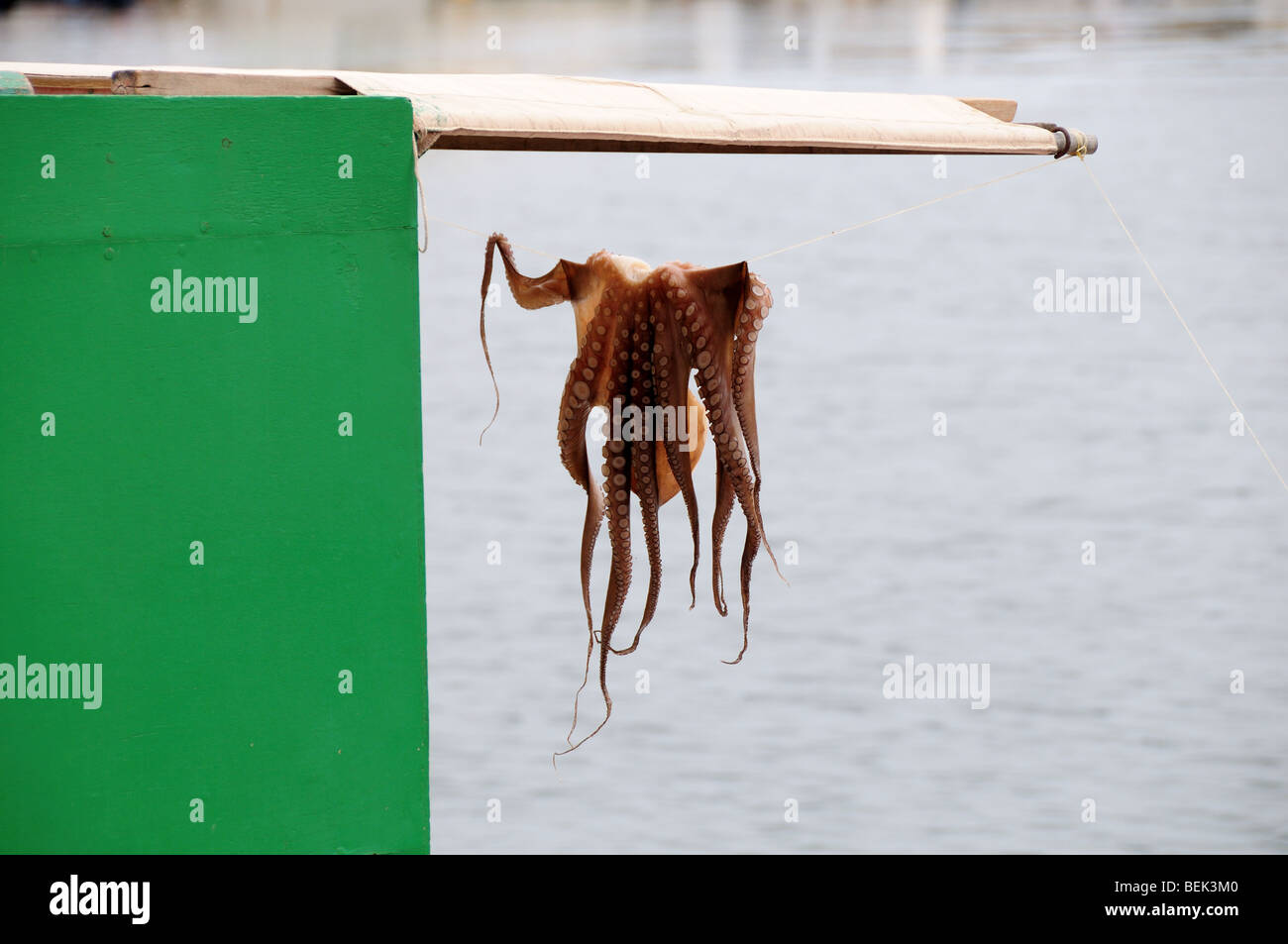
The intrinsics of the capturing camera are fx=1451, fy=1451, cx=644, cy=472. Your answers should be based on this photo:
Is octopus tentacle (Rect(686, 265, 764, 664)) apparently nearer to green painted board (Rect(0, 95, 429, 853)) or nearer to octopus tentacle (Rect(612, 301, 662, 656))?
octopus tentacle (Rect(612, 301, 662, 656))

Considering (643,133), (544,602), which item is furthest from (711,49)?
(643,133)

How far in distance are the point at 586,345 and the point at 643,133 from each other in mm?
666

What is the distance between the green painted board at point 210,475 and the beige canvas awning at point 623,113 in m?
0.13

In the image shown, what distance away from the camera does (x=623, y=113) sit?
446 cm

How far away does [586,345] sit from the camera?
177 inches

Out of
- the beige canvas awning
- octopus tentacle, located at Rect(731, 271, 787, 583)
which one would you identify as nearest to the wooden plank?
the beige canvas awning

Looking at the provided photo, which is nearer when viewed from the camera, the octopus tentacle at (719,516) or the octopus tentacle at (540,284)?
the octopus tentacle at (540,284)

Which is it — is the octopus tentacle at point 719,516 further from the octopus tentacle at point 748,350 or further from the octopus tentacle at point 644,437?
the octopus tentacle at point 644,437

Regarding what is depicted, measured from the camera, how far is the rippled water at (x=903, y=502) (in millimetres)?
8250

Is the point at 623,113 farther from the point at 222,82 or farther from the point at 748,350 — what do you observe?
the point at 222,82

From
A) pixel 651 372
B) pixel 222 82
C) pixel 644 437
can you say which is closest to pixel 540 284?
pixel 651 372

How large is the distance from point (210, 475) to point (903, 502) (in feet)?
30.1

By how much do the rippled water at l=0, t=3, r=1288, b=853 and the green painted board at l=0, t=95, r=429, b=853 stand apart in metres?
3.53

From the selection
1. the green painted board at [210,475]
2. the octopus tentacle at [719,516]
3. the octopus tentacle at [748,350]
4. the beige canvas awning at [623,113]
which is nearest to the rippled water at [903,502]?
the octopus tentacle at [719,516]
